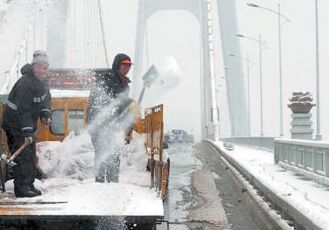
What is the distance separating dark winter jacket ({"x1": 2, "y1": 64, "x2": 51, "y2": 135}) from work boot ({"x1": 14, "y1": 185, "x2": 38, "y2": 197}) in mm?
580

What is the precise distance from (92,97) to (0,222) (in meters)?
2.46

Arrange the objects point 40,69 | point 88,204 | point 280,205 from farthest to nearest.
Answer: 1. point 280,205
2. point 40,69
3. point 88,204

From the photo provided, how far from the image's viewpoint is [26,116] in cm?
705

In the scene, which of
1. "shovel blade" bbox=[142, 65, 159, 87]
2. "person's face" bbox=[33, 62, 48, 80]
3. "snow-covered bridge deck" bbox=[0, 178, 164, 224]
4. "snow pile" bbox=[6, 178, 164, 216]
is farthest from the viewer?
"shovel blade" bbox=[142, 65, 159, 87]

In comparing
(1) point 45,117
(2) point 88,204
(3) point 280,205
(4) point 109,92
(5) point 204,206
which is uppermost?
(4) point 109,92

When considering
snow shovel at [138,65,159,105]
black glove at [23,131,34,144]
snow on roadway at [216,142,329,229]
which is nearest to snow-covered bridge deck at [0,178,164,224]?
black glove at [23,131,34,144]

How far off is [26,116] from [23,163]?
50 cm

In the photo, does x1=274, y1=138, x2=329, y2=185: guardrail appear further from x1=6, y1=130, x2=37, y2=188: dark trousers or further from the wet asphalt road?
x1=6, y1=130, x2=37, y2=188: dark trousers

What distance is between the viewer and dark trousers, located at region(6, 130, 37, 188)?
6.96 meters

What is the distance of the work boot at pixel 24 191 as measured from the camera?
6875 mm

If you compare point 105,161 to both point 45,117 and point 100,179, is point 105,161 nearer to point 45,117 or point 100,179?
point 100,179

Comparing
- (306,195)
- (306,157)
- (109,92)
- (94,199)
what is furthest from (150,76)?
(306,157)

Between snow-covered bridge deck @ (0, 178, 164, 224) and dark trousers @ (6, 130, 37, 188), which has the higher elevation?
dark trousers @ (6, 130, 37, 188)

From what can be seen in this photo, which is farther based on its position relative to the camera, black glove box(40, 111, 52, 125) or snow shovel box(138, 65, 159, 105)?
snow shovel box(138, 65, 159, 105)
